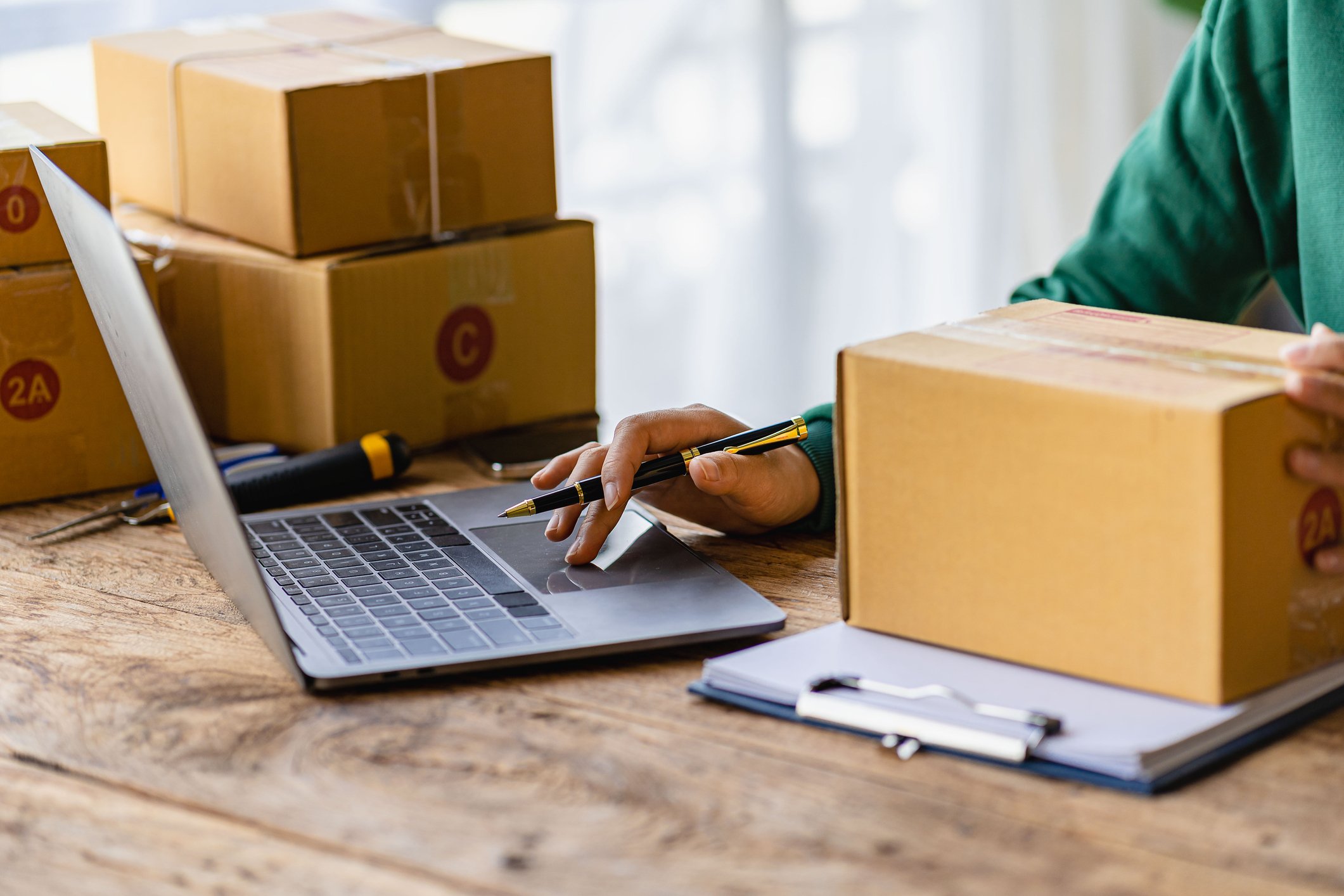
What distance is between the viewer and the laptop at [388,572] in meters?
0.72

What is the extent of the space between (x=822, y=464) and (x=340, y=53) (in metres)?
0.60

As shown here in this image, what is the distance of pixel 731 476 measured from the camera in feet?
2.99

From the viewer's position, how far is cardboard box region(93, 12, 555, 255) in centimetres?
116

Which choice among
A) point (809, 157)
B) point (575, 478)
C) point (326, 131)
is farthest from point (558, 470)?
point (809, 157)

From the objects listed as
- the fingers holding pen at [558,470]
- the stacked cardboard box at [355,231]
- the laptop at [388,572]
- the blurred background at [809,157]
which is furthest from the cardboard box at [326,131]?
the blurred background at [809,157]

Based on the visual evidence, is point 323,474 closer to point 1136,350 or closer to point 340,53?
point 340,53

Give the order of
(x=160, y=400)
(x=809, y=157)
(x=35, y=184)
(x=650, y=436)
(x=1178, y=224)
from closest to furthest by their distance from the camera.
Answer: (x=160, y=400) → (x=650, y=436) → (x=35, y=184) → (x=1178, y=224) → (x=809, y=157)

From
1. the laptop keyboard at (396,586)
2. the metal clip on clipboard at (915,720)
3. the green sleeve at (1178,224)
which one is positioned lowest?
the metal clip on clipboard at (915,720)

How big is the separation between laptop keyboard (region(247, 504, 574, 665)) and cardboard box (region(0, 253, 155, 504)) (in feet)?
0.73

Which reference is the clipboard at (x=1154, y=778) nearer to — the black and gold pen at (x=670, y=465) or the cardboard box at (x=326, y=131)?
the black and gold pen at (x=670, y=465)

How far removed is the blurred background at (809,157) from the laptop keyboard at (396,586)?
1469 mm

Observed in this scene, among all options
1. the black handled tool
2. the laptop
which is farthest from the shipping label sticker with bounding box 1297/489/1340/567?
the black handled tool

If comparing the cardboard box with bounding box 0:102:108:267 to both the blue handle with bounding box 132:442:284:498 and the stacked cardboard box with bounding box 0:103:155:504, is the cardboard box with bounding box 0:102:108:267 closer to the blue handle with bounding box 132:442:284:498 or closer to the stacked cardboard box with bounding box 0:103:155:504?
the stacked cardboard box with bounding box 0:103:155:504

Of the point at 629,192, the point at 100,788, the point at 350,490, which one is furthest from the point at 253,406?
the point at 629,192
